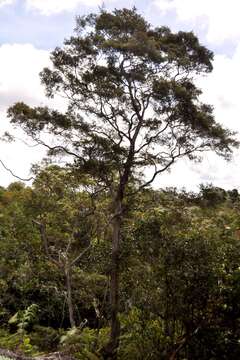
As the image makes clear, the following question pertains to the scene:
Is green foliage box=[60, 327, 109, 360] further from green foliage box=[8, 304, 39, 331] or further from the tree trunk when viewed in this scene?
green foliage box=[8, 304, 39, 331]

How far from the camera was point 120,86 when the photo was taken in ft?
33.0

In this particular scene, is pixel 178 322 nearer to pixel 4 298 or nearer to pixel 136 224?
pixel 136 224

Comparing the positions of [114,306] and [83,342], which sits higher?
[114,306]

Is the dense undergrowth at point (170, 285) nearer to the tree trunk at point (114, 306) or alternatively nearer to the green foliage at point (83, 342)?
the green foliage at point (83, 342)

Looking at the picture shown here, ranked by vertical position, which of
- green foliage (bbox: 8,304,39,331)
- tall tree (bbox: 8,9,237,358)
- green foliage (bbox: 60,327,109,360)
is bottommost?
green foliage (bbox: 60,327,109,360)

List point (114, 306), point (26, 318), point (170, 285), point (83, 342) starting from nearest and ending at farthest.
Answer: point (170, 285) → point (114, 306) → point (83, 342) → point (26, 318)

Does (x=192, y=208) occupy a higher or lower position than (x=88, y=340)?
higher

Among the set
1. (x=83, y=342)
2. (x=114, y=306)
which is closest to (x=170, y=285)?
(x=114, y=306)

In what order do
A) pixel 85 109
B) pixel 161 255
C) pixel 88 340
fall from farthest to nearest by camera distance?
pixel 85 109 → pixel 88 340 → pixel 161 255

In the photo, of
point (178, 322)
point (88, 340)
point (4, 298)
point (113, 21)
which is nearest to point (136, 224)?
point (178, 322)

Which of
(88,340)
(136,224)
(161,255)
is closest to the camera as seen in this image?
(161,255)

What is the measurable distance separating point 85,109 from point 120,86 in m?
1.06

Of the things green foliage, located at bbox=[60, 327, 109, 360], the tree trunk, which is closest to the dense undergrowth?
green foliage, located at bbox=[60, 327, 109, 360]

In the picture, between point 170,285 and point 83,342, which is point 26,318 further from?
point 170,285
